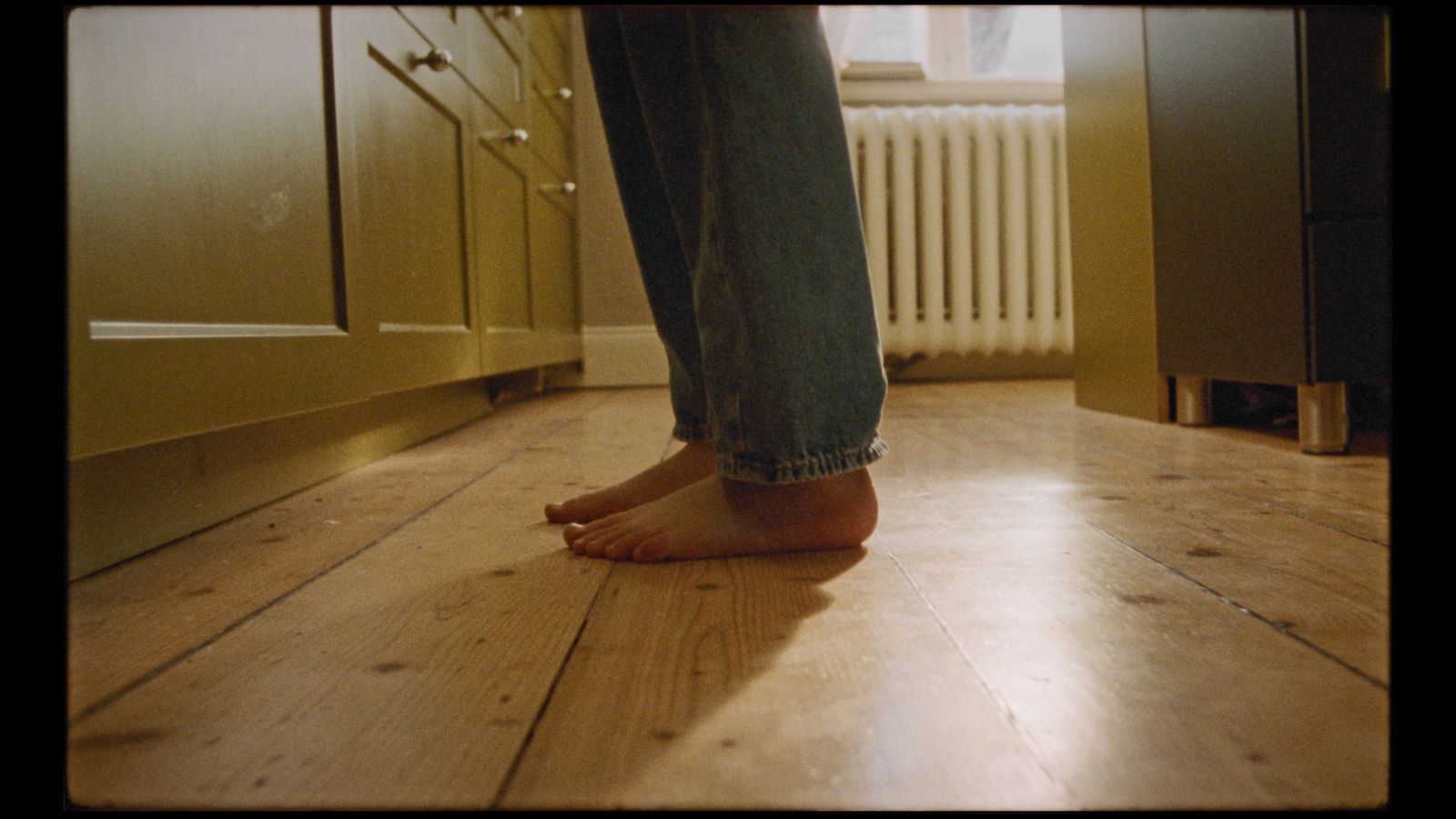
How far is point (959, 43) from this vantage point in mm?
3078

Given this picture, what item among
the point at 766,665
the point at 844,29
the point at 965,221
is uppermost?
the point at 844,29

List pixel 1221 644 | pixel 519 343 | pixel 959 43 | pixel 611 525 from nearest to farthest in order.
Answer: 1. pixel 1221 644
2. pixel 611 525
3. pixel 519 343
4. pixel 959 43

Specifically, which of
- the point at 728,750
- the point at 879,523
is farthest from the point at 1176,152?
the point at 728,750

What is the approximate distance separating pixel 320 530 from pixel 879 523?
0.56 m

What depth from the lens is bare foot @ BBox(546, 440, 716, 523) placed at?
95cm

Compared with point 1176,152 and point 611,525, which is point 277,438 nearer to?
point 611,525

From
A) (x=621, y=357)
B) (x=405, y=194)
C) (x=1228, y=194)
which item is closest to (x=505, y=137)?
(x=405, y=194)

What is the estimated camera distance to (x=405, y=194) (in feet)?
4.57

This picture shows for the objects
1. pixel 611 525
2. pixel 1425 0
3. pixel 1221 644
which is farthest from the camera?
pixel 611 525

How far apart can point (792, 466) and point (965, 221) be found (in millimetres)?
2248

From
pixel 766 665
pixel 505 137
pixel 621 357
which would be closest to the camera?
pixel 766 665

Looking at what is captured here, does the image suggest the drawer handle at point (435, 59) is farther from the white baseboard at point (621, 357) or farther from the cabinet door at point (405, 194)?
the white baseboard at point (621, 357)

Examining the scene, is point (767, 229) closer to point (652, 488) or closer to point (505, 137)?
point (652, 488)

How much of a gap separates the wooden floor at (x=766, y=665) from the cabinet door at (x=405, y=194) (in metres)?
0.39
